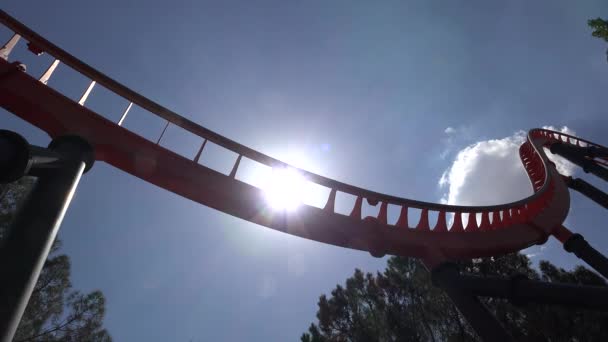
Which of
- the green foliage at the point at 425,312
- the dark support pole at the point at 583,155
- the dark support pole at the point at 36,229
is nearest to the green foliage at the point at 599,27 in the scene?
the dark support pole at the point at 583,155

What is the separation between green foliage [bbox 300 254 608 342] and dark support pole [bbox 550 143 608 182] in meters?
3.39

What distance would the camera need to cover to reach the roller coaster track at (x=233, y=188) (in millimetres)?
3559

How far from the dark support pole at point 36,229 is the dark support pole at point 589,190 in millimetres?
13217

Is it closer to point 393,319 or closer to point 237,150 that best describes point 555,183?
Answer: point 237,150

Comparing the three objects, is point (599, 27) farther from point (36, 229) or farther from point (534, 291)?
point (36, 229)

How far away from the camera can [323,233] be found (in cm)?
452

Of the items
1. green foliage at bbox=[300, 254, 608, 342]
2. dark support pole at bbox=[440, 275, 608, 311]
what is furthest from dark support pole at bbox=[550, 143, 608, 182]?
dark support pole at bbox=[440, 275, 608, 311]

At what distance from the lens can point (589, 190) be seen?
10141 millimetres

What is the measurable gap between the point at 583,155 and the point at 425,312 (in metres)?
9.16

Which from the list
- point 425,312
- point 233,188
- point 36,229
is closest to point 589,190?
point 425,312

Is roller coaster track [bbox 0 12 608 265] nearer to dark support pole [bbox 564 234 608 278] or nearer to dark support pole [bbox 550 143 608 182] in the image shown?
dark support pole [bbox 564 234 608 278]

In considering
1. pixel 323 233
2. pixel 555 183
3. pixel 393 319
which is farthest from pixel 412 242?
pixel 393 319

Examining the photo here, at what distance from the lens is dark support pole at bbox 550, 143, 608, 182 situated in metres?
10.0

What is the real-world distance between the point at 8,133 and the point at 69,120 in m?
1.54
